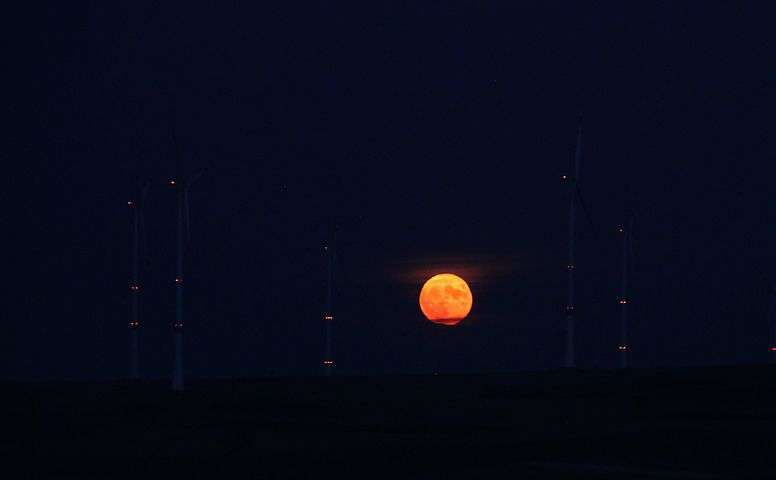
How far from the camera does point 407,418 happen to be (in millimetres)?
58500

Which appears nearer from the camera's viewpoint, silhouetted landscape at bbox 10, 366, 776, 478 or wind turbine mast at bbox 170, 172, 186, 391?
silhouetted landscape at bbox 10, 366, 776, 478

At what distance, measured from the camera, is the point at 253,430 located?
50.9 metres

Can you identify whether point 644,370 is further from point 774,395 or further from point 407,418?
point 407,418

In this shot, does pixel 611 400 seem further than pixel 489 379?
No

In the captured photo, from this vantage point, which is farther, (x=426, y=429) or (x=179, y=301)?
(x=179, y=301)

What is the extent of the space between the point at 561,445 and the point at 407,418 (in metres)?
20.7

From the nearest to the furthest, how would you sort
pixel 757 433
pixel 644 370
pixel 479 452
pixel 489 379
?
pixel 479 452
pixel 757 433
pixel 644 370
pixel 489 379

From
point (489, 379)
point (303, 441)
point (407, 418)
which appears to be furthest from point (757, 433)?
point (489, 379)

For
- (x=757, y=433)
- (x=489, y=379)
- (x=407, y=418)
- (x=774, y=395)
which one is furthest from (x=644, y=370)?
(x=757, y=433)

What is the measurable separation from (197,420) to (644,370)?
4176cm

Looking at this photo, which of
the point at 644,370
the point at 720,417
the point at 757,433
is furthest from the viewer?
the point at 644,370

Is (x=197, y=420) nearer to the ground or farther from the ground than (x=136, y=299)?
nearer to the ground

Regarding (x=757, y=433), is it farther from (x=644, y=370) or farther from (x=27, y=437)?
(x=644, y=370)

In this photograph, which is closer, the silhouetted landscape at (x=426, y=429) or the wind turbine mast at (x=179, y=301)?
the silhouetted landscape at (x=426, y=429)
